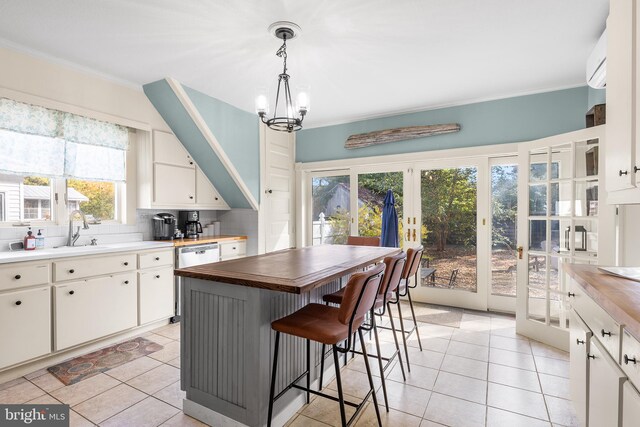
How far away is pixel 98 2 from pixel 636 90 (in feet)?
9.89

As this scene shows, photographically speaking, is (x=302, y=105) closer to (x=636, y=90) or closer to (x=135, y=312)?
(x=636, y=90)

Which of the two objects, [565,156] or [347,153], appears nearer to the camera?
[565,156]

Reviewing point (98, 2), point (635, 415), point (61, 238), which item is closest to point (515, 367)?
point (635, 415)

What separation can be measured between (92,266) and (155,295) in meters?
0.72

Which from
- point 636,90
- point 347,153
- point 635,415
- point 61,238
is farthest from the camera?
point 347,153

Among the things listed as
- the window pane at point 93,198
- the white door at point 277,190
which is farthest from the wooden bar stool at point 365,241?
the window pane at point 93,198

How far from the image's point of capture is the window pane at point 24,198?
9.59 feet

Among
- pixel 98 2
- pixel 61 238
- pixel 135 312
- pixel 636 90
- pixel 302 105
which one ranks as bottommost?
pixel 135 312

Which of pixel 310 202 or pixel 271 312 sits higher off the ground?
pixel 310 202

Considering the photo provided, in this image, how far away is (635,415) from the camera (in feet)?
3.48

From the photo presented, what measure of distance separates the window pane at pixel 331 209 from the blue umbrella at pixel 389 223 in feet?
2.22

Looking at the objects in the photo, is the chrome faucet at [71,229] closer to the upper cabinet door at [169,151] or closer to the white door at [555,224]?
the upper cabinet door at [169,151]

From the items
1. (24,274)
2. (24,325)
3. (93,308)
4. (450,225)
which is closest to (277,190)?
(450,225)

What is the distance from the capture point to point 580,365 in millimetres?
1758
